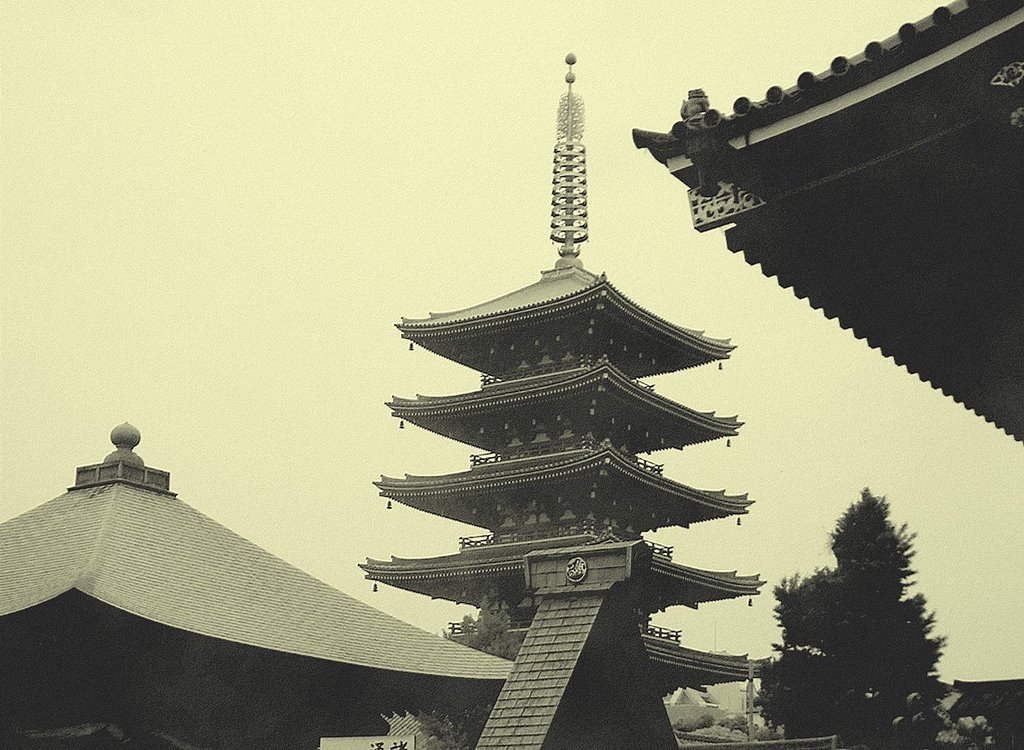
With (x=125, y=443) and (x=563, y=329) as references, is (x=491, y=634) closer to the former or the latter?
(x=563, y=329)

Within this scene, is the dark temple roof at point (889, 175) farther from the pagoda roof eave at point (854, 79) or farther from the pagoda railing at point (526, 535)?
the pagoda railing at point (526, 535)

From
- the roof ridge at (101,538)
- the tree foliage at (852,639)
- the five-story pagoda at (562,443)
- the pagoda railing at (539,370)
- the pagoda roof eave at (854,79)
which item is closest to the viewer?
the pagoda roof eave at (854,79)

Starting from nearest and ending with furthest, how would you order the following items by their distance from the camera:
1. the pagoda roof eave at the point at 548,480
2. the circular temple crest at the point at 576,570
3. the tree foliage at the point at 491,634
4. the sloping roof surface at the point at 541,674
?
the sloping roof surface at the point at 541,674 → the circular temple crest at the point at 576,570 → the pagoda roof eave at the point at 548,480 → the tree foliage at the point at 491,634

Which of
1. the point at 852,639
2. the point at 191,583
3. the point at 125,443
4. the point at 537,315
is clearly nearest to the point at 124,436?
the point at 125,443

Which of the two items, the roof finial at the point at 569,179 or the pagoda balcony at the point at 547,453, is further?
the roof finial at the point at 569,179

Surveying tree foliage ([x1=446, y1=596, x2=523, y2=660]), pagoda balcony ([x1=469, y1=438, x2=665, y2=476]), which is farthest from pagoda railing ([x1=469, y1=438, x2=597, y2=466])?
tree foliage ([x1=446, y1=596, x2=523, y2=660])

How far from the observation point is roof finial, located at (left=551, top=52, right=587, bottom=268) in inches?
1544

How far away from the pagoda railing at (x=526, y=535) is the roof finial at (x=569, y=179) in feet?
29.9

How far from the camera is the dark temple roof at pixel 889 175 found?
458 centimetres

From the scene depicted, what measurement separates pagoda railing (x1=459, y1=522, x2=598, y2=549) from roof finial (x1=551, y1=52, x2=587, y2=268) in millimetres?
9124

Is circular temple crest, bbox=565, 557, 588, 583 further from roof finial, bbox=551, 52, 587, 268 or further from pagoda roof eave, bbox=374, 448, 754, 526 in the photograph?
roof finial, bbox=551, 52, 587, 268

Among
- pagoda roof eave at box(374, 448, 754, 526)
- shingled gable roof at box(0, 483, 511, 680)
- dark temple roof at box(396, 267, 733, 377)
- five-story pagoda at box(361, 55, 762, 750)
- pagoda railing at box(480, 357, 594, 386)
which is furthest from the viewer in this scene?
pagoda railing at box(480, 357, 594, 386)

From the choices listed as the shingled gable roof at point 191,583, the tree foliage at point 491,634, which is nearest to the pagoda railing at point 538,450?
the tree foliage at point 491,634

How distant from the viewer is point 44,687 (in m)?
11.1
